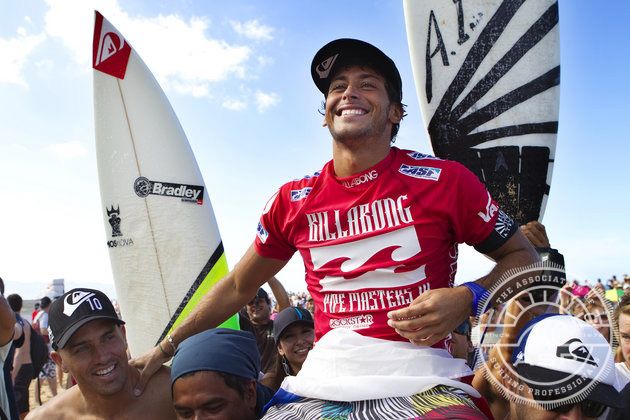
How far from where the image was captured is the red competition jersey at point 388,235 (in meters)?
1.38

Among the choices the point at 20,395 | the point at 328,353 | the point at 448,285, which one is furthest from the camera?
the point at 20,395

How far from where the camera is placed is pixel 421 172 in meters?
1.48

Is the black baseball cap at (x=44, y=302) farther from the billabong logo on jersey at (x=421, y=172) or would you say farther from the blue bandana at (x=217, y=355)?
the billabong logo on jersey at (x=421, y=172)

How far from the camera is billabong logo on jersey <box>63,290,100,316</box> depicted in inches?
82.5

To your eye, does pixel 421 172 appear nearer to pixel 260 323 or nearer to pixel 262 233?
pixel 262 233

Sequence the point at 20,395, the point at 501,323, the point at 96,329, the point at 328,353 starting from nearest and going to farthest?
the point at 328,353 < the point at 501,323 < the point at 96,329 < the point at 20,395

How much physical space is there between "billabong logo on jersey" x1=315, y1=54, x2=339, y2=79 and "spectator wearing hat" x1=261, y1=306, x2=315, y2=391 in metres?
1.81

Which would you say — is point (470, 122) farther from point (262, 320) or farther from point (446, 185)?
point (262, 320)

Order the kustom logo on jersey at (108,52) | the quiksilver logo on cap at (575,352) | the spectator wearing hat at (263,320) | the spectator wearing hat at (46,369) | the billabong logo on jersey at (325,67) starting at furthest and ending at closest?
the spectator wearing hat at (46,369)
the kustom logo on jersey at (108,52)
the spectator wearing hat at (263,320)
the billabong logo on jersey at (325,67)
the quiksilver logo on cap at (575,352)

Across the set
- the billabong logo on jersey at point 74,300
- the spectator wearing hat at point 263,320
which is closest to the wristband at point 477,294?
the billabong logo on jersey at point 74,300

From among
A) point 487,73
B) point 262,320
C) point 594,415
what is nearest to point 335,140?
point 594,415

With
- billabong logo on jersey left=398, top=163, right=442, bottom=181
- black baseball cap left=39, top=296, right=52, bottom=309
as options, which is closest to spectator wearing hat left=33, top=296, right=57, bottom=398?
black baseball cap left=39, top=296, right=52, bottom=309

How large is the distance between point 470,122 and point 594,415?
1.65m

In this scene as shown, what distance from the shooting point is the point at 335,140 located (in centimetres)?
163
